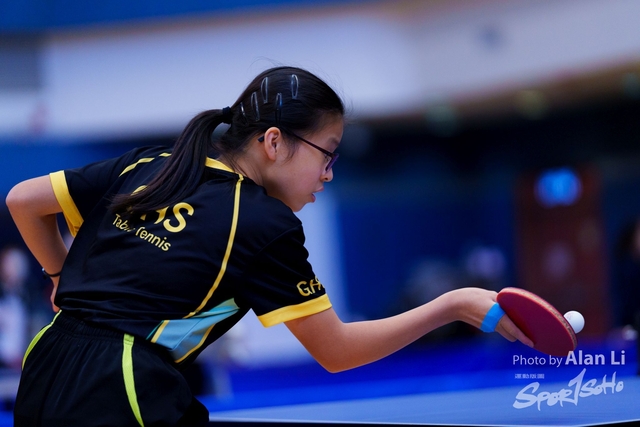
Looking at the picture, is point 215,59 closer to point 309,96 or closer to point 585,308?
point 585,308

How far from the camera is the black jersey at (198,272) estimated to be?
1230 mm

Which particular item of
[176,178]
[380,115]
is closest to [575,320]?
[176,178]

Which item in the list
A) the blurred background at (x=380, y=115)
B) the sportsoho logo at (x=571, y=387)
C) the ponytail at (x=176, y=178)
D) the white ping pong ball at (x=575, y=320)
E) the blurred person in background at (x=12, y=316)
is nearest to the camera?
the ponytail at (x=176, y=178)

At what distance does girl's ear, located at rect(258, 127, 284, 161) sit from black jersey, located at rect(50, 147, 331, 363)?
0.09 metres

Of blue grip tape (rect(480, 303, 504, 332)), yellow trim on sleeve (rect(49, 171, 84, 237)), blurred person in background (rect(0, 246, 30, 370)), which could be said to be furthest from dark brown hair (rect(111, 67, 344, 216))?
blurred person in background (rect(0, 246, 30, 370))

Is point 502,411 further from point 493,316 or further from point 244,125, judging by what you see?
point 244,125

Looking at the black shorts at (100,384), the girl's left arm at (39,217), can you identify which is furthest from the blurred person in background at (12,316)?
the black shorts at (100,384)

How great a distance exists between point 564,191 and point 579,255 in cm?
88

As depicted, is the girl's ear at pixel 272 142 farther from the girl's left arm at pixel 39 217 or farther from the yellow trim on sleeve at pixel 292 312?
the girl's left arm at pixel 39 217

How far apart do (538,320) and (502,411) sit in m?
0.39

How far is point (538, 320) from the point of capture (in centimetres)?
130

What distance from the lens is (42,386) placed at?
4.07 feet

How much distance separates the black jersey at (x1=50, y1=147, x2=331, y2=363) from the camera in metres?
1.23

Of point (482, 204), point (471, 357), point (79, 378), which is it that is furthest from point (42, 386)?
point (482, 204)
